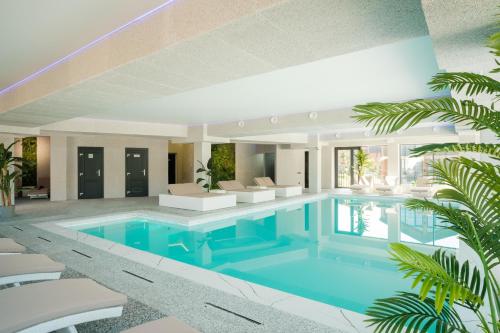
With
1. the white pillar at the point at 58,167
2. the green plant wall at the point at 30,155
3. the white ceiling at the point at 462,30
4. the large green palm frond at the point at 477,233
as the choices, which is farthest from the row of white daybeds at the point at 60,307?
the green plant wall at the point at 30,155

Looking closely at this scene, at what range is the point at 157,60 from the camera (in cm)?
365

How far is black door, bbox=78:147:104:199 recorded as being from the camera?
1393cm

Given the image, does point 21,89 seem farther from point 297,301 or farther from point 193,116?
point 297,301

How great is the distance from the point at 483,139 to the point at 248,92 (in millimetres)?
5144

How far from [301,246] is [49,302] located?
5563 millimetres

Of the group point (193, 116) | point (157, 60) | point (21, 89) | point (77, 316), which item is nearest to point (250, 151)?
point (193, 116)

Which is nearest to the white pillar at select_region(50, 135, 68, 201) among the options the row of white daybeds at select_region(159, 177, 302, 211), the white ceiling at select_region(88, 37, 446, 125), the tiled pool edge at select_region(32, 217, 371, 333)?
the white ceiling at select_region(88, 37, 446, 125)

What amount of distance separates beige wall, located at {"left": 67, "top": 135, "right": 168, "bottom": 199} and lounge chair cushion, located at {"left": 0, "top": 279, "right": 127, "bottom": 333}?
12427mm

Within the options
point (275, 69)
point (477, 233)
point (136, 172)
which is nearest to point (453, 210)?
point (477, 233)

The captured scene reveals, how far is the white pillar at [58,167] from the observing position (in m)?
13.0

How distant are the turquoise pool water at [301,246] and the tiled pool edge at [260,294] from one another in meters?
0.90

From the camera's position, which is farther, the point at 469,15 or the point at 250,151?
the point at 250,151

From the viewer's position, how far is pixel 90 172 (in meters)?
14.1

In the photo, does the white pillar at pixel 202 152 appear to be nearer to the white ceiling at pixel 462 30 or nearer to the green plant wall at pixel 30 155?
the green plant wall at pixel 30 155
